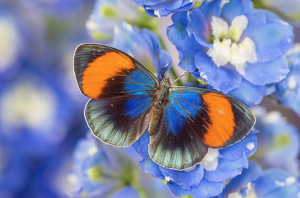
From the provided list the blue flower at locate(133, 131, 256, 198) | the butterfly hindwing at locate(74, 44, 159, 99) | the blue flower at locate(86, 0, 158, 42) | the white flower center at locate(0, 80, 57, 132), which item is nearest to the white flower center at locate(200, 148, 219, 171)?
the blue flower at locate(133, 131, 256, 198)

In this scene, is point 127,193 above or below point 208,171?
below

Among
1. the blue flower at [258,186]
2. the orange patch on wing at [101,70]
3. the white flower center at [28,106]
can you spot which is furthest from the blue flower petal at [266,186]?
the white flower center at [28,106]

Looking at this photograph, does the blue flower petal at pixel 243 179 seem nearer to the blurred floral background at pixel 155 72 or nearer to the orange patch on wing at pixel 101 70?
the blurred floral background at pixel 155 72

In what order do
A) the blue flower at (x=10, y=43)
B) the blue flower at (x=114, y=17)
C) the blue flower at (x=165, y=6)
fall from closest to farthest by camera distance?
the blue flower at (x=165, y=6) < the blue flower at (x=114, y=17) < the blue flower at (x=10, y=43)

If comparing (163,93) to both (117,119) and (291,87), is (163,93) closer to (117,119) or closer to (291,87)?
(117,119)

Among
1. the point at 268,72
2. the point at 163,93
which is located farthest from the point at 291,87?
the point at 163,93

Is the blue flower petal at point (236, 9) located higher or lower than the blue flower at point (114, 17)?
higher

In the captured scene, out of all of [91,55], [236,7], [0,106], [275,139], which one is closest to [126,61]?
[91,55]
